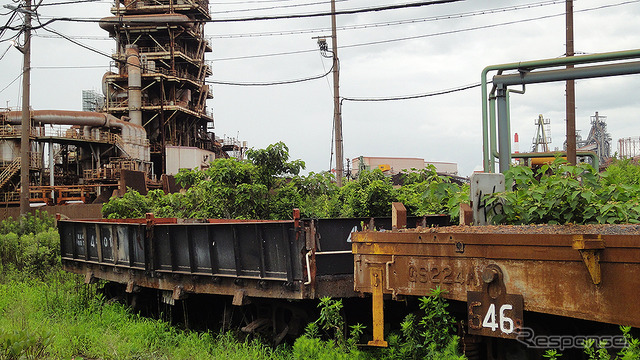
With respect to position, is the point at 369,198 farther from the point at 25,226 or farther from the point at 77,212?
the point at 77,212

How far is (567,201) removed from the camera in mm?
6754

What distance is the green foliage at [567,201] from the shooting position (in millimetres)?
6535

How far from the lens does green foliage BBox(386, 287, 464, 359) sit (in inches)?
219

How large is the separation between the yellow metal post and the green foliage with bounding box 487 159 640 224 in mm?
1743

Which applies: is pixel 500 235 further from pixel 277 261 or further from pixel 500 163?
pixel 277 261

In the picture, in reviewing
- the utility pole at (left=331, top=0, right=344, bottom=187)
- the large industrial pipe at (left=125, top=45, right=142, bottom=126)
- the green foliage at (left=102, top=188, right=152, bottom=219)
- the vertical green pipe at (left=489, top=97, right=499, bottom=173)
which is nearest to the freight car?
the vertical green pipe at (left=489, top=97, right=499, bottom=173)

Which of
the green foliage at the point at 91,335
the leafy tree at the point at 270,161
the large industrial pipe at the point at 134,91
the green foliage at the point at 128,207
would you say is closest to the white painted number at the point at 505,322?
the green foliage at the point at 91,335

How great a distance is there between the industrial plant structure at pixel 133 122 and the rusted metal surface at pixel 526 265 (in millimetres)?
30088

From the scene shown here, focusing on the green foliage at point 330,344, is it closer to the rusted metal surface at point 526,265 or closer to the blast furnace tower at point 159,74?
the rusted metal surface at point 526,265

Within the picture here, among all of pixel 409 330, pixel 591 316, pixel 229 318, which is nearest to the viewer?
pixel 591 316

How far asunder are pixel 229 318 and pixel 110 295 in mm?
4853

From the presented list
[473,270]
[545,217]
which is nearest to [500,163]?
[545,217]

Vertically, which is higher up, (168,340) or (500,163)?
Result: (500,163)

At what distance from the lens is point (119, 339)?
8.36 metres
